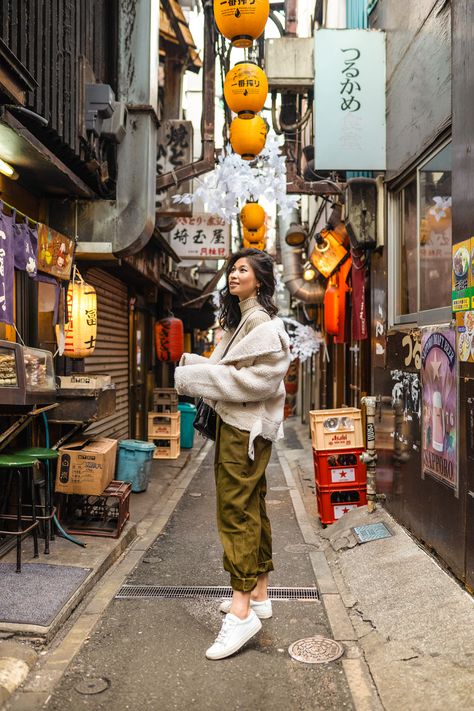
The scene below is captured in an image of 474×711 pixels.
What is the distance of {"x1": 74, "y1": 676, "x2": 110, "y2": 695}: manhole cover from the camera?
13.0ft

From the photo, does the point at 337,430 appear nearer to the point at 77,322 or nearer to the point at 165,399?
the point at 77,322

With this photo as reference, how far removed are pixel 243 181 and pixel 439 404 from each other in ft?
30.2

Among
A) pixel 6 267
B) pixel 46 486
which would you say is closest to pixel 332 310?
pixel 46 486

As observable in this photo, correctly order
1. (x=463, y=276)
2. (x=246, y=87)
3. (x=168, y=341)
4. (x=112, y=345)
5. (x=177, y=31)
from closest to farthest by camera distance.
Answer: (x=463, y=276), (x=246, y=87), (x=112, y=345), (x=168, y=341), (x=177, y=31)

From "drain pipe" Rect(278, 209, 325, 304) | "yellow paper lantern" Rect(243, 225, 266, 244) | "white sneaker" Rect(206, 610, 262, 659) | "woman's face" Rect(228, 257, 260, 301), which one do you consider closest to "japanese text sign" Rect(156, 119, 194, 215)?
"yellow paper lantern" Rect(243, 225, 266, 244)

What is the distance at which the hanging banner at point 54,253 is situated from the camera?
6785mm

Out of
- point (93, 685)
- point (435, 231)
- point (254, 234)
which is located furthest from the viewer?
point (254, 234)

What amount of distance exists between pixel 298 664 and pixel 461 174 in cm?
415

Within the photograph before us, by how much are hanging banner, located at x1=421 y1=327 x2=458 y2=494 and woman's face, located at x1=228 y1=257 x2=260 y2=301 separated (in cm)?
198

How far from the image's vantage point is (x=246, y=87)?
32.6 ft

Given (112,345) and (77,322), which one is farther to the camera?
(112,345)

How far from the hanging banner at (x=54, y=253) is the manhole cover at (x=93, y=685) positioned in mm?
4280

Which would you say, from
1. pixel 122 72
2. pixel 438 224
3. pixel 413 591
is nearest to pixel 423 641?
pixel 413 591

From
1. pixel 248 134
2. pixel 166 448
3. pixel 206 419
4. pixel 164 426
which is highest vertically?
pixel 248 134
